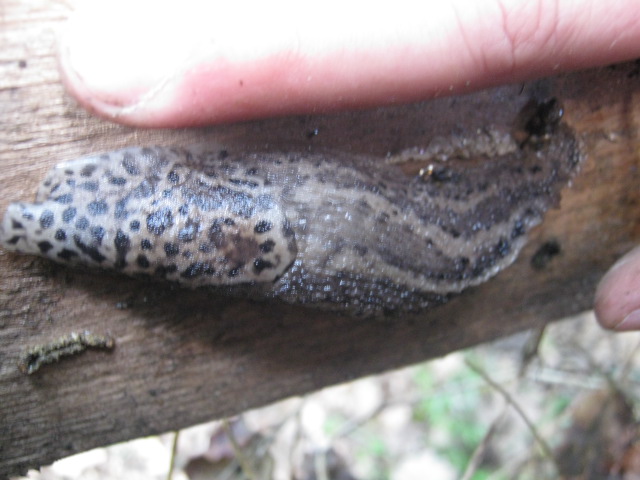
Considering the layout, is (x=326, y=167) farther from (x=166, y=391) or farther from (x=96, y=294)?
(x=166, y=391)

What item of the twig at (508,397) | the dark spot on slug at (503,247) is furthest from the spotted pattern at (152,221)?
the twig at (508,397)

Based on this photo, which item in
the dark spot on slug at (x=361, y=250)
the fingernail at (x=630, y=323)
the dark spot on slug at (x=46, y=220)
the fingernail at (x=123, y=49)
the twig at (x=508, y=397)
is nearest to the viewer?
the fingernail at (x=123, y=49)

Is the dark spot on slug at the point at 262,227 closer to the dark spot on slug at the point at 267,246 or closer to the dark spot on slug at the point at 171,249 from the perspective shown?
the dark spot on slug at the point at 267,246

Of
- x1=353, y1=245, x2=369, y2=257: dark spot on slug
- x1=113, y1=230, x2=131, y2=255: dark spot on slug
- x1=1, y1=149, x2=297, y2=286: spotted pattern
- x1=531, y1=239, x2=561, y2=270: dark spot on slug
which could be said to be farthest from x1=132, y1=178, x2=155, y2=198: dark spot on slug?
x1=531, y1=239, x2=561, y2=270: dark spot on slug

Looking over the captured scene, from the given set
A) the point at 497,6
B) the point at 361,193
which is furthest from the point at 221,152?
the point at 497,6

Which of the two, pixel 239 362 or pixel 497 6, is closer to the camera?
pixel 497 6

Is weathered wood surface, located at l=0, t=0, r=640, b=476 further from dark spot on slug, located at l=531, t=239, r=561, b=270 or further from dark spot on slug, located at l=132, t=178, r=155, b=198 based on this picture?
dark spot on slug, located at l=132, t=178, r=155, b=198
